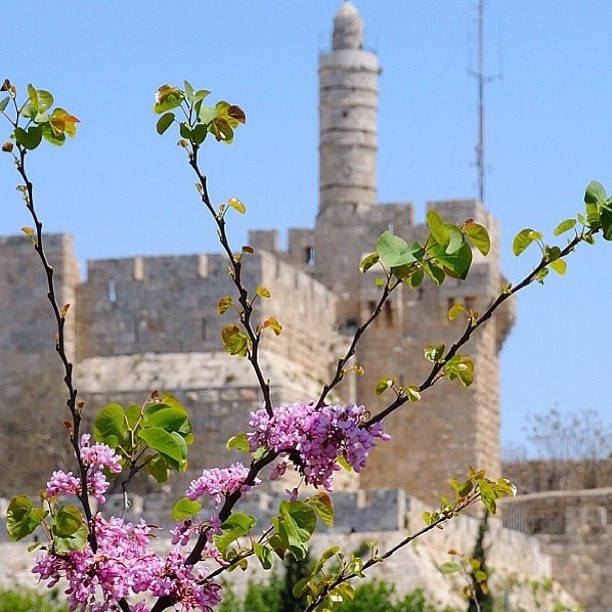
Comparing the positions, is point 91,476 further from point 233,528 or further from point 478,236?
point 478,236

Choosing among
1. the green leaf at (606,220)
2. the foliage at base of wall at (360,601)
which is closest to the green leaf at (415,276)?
the green leaf at (606,220)

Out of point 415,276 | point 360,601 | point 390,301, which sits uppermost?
point 390,301

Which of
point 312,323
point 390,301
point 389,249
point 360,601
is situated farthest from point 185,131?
point 390,301

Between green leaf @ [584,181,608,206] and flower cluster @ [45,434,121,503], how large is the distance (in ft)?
4.88

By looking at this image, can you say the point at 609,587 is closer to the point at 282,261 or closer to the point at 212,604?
the point at 282,261

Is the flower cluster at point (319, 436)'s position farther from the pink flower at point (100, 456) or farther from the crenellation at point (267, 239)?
the crenellation at point (267, 239)

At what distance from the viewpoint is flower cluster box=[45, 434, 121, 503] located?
573 centimetres

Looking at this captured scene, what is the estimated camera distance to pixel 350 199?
102ft

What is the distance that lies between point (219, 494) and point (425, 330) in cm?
2469

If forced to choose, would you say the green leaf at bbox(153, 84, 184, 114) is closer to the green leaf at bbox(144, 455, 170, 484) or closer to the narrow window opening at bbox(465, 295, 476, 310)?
the green leaf at bbox(144, 455, 170, 484)

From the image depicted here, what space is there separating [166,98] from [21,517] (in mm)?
1199

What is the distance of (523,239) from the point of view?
566 cm

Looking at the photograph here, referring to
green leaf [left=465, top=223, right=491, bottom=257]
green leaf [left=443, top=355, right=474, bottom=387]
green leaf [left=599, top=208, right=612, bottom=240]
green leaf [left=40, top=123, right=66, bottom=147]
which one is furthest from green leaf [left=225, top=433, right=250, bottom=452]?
green leaf [left=599, top=208, right=612, bottom=240]

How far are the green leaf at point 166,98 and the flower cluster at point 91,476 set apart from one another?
0.96 meters
